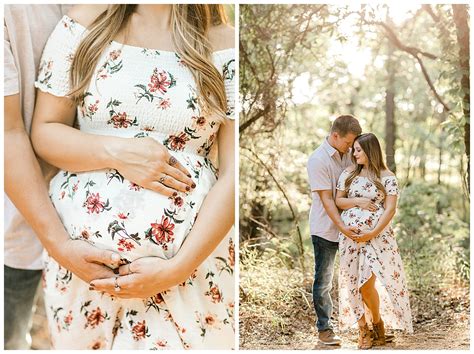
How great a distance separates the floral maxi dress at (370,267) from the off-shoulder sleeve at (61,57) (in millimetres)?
982

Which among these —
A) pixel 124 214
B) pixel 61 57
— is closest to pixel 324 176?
pixel 124 214

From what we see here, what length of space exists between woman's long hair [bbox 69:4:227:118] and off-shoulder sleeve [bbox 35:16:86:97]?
2 centimetres

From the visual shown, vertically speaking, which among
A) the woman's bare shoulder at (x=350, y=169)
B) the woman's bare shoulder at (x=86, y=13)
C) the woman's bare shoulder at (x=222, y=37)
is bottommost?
the woman's bare shoulder at (x=350, y=169)

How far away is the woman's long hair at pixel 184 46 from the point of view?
2066mm

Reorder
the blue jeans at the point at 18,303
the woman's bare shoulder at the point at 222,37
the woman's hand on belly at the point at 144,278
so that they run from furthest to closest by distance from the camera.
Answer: the blue jeans at the point at 18,303, the woman's bare shoulder at the point at 222,37, the woman's hand on belly at the point at 144,278

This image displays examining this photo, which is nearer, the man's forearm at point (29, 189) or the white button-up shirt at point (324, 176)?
the man's forearm at point (29, 189)

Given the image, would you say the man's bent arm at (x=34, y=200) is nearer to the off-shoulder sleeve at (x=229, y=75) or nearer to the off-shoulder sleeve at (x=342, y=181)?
the off-shoulder sleeve at (x=229, y=75)

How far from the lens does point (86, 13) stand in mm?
2102

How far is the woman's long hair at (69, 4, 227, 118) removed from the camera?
6.78ft

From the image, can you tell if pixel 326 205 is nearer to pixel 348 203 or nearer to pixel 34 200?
pixel 348 203

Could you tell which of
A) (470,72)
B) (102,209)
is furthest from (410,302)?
(102,209)

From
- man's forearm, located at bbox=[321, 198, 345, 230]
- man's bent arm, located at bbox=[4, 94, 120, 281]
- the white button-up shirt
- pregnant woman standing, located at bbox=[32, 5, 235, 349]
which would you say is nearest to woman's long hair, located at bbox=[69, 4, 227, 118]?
pregnant woman standing, located at bbox=[32, 5, 235, 349]

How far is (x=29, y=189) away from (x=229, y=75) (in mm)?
761

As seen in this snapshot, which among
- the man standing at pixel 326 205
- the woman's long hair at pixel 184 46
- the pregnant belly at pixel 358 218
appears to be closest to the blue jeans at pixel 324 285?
the man standing at pixel 326 205
